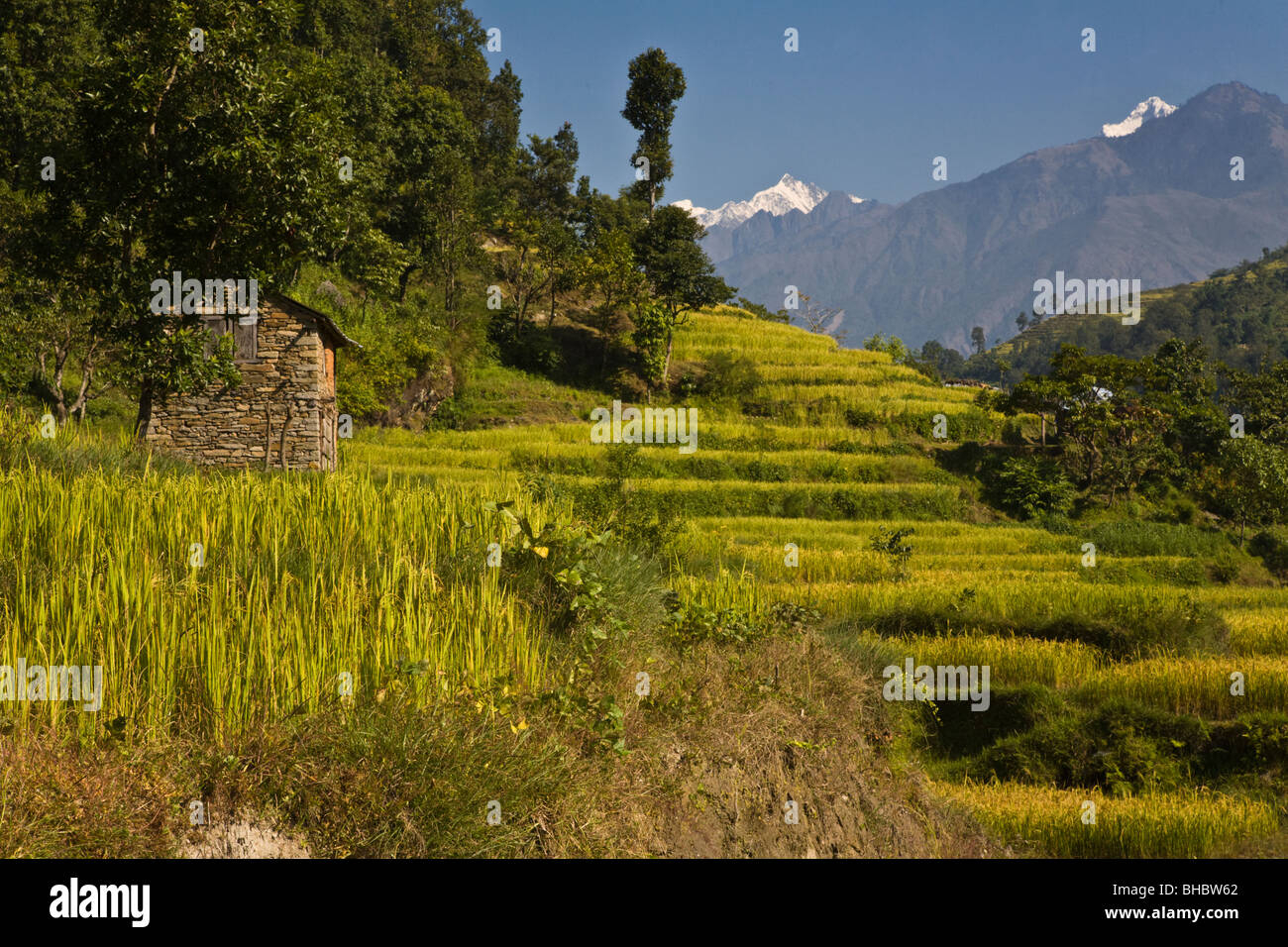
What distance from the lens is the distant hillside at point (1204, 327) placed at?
12431 centimetres

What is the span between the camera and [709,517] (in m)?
28.6

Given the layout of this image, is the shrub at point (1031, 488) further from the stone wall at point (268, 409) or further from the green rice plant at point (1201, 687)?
the stone wall at point (268, 409)

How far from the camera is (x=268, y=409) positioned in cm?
2162

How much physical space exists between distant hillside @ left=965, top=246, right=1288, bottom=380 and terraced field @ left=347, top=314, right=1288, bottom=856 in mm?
103120

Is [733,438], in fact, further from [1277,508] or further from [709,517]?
[1277,508]

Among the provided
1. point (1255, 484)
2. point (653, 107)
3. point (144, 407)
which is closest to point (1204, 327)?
point (653, 107)

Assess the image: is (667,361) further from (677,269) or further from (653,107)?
(653,107)

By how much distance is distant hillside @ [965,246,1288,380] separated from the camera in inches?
4894

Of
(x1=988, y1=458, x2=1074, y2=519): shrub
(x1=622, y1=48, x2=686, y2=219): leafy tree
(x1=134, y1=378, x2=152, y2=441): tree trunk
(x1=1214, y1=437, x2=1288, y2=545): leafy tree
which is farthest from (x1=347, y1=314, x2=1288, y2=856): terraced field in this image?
(x1=622, y1=48, x2=686, y2=219): leafy tree

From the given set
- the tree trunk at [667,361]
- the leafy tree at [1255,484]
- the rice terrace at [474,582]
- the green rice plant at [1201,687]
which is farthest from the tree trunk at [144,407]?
the leafy tree at [1255,484]

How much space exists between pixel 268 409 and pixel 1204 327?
15272cm

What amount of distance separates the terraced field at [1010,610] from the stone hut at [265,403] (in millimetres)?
3155

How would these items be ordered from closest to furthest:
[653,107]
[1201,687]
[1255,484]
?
1. [1201,687]
2. [1255,484]
3. [653,107]

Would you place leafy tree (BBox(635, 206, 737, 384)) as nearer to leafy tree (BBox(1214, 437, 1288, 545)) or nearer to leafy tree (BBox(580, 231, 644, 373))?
leafy tree (BBox(580, 231, 644, 373))
